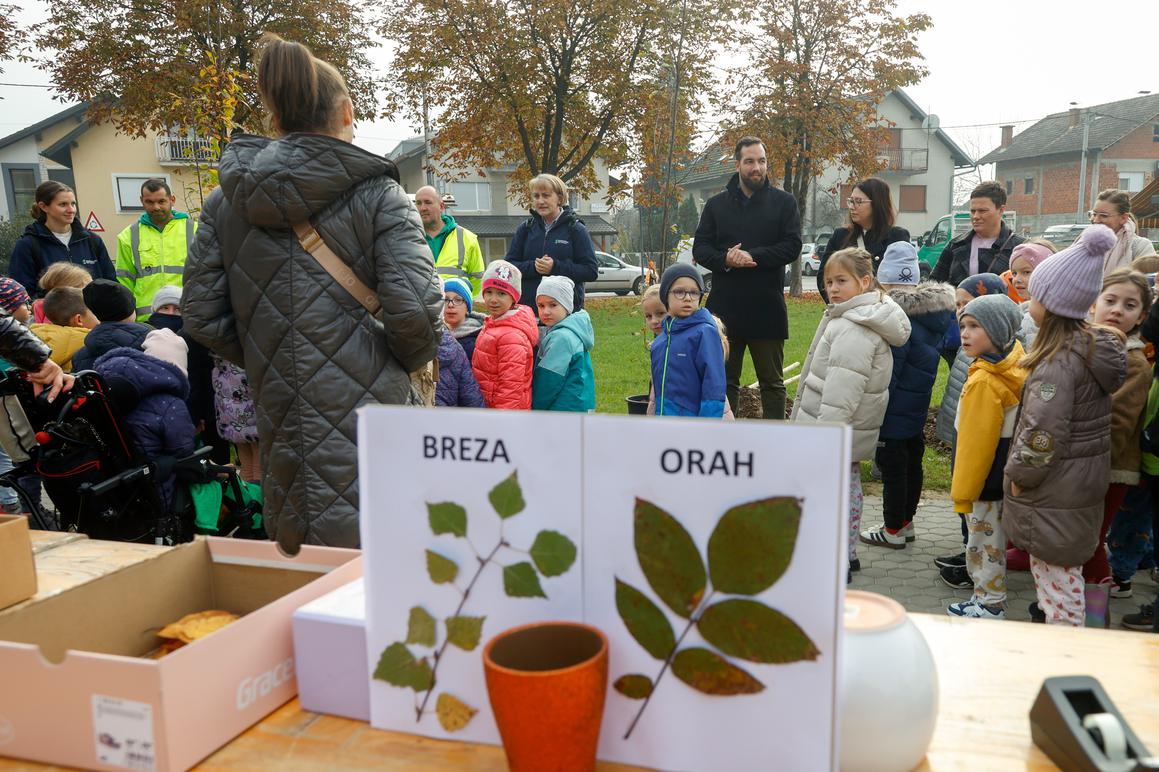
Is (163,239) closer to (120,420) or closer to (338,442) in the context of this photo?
(120,420)

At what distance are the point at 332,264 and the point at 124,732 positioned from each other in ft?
4.92

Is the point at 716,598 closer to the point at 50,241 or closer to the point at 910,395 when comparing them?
the point at 910,395

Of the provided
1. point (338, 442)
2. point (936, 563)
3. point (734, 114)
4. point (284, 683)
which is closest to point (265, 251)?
point (338, 442)

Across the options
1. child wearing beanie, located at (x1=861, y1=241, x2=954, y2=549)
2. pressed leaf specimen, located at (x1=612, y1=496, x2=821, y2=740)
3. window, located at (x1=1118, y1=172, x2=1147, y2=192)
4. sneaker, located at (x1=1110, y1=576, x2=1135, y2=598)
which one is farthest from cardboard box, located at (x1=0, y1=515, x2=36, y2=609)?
Answer: window, located at (x1=1118, y1=172, x2=1147, y2=192)

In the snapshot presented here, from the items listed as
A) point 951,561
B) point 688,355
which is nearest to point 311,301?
point 688,355

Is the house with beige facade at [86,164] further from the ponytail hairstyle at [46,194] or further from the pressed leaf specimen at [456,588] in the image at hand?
the pressed leaf specimen at [456,588]

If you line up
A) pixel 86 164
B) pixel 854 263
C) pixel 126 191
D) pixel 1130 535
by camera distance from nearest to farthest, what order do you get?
pixel 1130 535
pixel 854 263
pixel 86 164
pixel 126 191

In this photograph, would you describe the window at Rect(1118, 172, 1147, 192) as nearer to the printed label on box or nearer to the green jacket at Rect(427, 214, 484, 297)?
the green jacket at Rect(427, 214, 484, 297)

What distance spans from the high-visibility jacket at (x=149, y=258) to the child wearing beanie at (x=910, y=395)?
431 cm

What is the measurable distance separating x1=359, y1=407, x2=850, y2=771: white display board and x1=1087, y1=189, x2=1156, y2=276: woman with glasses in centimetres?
508

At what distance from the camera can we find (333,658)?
103 centimetres

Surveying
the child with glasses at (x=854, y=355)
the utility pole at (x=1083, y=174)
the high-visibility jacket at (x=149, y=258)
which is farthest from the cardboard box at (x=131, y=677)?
the utility pole at (x=1083, y=174)

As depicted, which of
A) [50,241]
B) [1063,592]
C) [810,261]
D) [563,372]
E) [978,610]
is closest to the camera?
[1063,592]

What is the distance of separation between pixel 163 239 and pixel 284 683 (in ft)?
16.0
